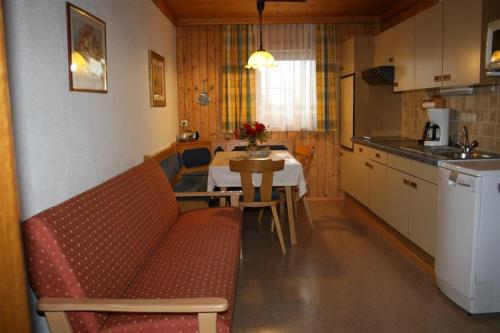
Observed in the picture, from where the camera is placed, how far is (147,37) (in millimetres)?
4242

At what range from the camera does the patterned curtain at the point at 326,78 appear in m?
5.89

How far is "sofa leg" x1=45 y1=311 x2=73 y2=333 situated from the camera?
5.37 ft

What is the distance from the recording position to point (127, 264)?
2188mm

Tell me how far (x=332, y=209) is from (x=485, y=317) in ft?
9.80

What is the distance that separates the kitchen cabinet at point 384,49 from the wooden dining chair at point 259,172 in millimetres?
2039

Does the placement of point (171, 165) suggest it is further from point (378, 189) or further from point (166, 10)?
point (378, 189)

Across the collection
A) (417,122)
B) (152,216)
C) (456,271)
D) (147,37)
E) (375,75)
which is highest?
(147,37)

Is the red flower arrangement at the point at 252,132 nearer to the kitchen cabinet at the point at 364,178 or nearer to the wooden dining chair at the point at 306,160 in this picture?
the wooden dining chair at the point at 306,160

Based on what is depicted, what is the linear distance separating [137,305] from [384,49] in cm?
431

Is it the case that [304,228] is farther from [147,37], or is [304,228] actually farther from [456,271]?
[147,37]

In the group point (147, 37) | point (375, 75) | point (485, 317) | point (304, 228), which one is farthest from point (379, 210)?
point (147, 37)

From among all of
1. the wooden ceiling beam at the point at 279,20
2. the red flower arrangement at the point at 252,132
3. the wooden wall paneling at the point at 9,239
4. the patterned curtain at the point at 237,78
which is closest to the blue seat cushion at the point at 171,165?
the red flower arrangement at the point at 252,132

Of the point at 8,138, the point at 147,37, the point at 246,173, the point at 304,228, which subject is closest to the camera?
the point at 8,138

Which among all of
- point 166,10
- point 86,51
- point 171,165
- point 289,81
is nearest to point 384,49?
point 289,81
